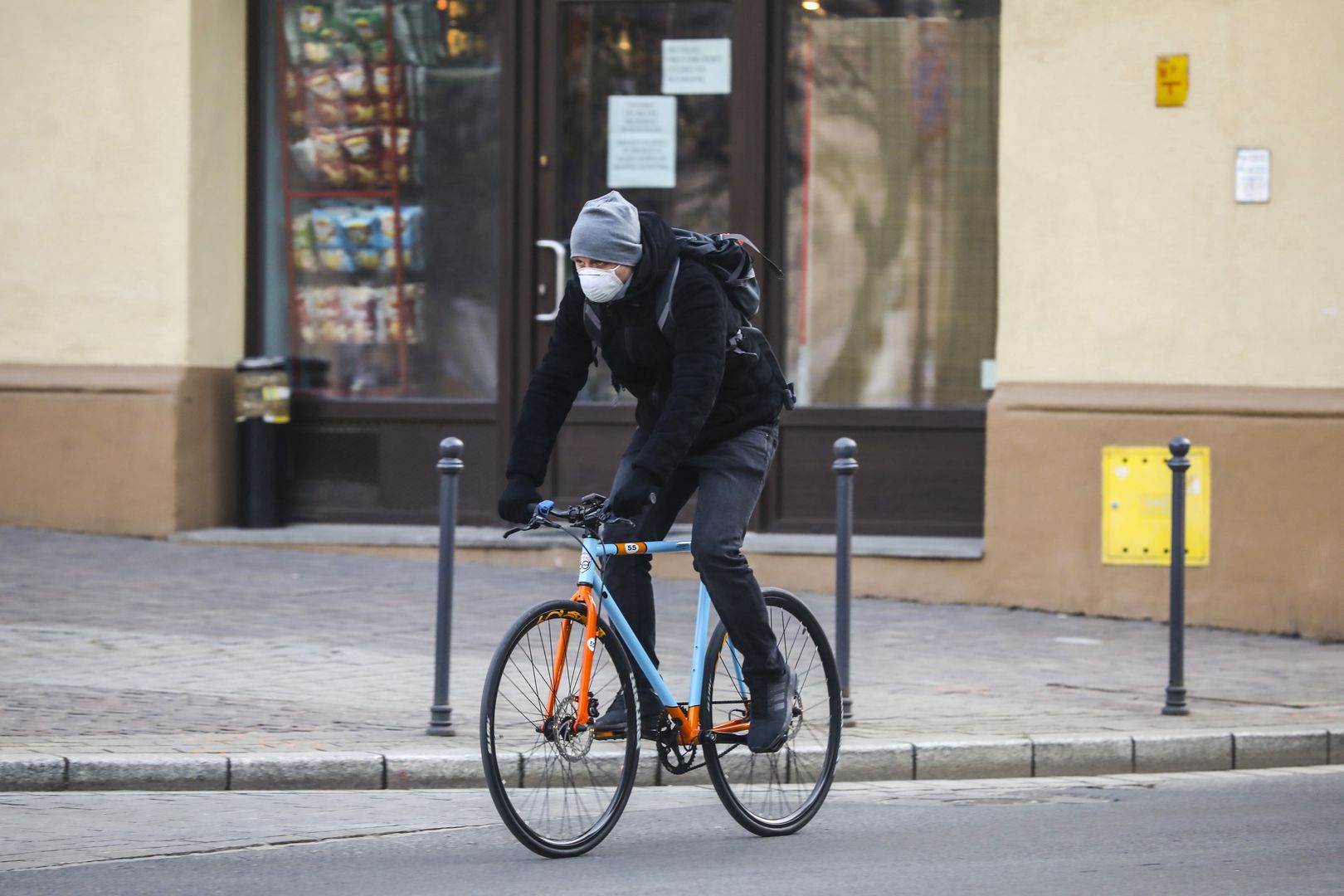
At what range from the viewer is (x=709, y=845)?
567cm

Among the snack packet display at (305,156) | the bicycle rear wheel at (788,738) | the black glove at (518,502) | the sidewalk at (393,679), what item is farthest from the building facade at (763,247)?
the black glove at (518,502)

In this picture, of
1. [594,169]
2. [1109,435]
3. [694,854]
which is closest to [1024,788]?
[694,854]

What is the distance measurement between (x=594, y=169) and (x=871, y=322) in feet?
5.98

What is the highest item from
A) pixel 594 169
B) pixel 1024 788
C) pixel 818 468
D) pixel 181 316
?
pixel 594 169

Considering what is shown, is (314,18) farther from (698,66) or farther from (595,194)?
(698,66)

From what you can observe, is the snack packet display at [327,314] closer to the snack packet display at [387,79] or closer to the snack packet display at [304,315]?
the snack packet display at [304,315]

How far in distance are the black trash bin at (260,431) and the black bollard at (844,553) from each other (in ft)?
16.4

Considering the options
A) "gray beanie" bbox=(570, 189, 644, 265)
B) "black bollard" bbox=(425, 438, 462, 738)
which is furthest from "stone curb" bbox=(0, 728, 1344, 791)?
"gray beanie" bbox=(570, 189, 644, 265)

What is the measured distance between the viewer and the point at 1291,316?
10062 millimetres

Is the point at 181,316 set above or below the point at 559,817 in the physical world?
above

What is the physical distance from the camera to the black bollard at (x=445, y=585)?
271 inches

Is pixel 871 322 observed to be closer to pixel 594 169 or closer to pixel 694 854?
pixel 594 169

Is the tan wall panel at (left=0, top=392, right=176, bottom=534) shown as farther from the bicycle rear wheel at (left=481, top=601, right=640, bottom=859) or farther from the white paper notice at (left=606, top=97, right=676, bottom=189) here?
the bicycle rear wheel at (left=481, top=601, right=640, bottom=859)

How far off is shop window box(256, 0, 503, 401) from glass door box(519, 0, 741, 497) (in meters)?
0.33
